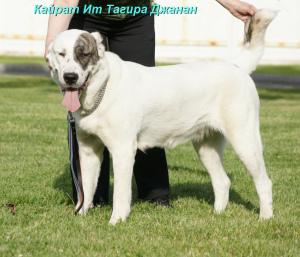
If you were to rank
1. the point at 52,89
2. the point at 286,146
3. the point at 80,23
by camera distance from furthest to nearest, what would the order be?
the point at 52,89 → the point at 286,146 → the point at 80,23

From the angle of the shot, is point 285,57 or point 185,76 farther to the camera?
point 285,57

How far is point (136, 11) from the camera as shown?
520cm

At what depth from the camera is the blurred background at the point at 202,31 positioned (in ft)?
81.7

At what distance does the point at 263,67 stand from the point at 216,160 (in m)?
22.4

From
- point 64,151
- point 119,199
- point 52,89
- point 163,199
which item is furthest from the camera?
point 52,89

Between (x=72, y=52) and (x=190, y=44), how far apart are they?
22402 mm

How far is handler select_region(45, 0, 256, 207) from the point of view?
5043 mm

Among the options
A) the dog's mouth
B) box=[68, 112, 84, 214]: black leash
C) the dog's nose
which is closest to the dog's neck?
the dog's mouth

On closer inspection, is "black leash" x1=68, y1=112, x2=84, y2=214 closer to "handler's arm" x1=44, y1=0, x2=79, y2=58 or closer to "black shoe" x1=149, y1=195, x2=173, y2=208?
"handler's arm" x1=44, y1=0, x2=79, y2=58

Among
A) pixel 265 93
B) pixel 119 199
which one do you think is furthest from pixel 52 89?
pixel 119 199

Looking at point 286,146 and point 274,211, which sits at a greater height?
point 274,211

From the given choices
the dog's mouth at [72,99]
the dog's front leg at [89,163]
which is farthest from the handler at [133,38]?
the dog's mouth at [72,99]

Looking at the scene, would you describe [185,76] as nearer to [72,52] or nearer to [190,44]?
[72,52]

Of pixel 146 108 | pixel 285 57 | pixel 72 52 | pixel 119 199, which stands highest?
pixel 72 52
